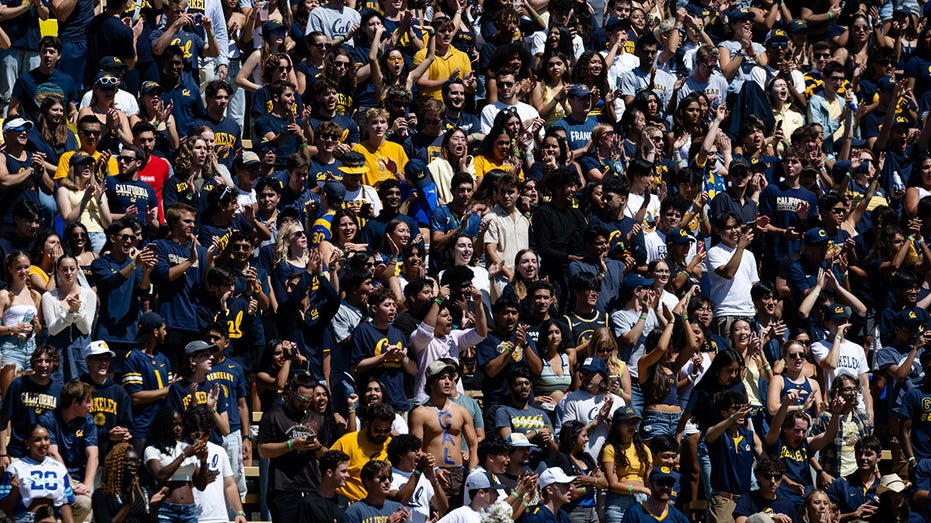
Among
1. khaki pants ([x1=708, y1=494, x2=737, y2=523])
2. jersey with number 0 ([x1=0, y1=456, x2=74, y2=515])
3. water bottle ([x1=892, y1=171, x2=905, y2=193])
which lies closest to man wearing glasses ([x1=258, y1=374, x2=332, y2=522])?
jersey with number 0 ([x1=0, y1=456, x2=74, y2=515])

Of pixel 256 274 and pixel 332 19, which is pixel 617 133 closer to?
pixel 332 19

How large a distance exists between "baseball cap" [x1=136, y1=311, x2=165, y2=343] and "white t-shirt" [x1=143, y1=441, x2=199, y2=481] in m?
1.46

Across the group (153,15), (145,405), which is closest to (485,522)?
(145,405)

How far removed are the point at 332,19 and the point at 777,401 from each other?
715cm

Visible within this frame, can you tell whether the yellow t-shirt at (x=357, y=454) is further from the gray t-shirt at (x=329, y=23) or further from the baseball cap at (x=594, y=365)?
the gray t-shirt at (x=329, y=23)

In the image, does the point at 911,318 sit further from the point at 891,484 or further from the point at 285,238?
the point at 285,238

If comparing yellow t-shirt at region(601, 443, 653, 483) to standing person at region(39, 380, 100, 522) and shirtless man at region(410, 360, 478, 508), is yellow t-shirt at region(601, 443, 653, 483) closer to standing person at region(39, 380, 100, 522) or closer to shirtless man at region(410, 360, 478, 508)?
shirtless man at region(410, 360, 478, 508)

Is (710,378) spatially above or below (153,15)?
below

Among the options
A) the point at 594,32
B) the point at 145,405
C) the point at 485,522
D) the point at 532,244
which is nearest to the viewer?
the point at 485,522

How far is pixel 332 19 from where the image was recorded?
20500 millimetres

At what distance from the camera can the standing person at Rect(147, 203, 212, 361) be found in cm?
1560

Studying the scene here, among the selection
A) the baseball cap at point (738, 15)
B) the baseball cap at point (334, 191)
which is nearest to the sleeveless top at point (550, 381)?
the baseball cap at point (334, 191)

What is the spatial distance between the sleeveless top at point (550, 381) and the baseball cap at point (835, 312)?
317 cm

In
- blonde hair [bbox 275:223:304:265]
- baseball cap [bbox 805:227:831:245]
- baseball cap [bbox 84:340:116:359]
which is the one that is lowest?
baseball cap [bbox 805:227:831:245]
